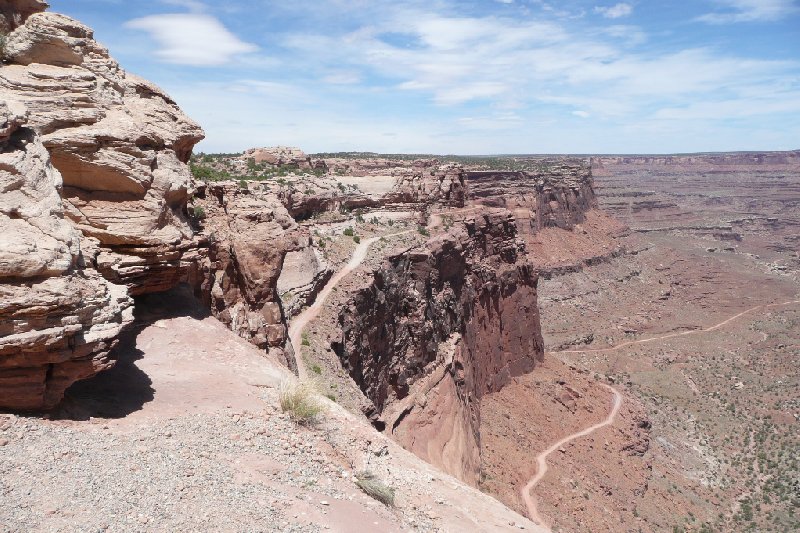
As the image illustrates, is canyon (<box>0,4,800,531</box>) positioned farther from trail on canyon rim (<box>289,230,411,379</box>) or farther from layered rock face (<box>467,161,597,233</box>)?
layered rock face (<box>467,161,597,233</box>)

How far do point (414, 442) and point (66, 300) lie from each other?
18107mm

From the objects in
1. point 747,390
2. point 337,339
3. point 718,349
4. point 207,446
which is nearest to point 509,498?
point 337,339

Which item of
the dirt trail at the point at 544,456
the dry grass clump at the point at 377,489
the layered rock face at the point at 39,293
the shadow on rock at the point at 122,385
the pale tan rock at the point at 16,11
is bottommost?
the dirt trail at the point at 544,456

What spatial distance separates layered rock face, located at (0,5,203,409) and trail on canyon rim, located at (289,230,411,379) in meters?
7.07

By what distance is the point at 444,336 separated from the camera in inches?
1240

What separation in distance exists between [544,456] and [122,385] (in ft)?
82.5

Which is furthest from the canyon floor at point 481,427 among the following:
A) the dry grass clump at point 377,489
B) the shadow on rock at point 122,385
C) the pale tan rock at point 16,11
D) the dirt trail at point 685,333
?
the pale tan rock at point 16,11

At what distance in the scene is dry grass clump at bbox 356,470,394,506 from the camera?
380 inches

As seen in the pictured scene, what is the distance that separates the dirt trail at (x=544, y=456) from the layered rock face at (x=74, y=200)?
20.0 m

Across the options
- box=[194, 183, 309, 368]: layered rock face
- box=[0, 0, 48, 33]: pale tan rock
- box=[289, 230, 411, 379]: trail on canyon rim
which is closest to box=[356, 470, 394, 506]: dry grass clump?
box=[194, 183, 309, 368]: layered rock face

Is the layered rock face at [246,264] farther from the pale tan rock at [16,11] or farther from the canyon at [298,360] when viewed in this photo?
the pale tan rock at [16,11]

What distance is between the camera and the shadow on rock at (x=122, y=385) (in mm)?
9320

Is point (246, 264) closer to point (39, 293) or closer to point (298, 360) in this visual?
point (298, 360)

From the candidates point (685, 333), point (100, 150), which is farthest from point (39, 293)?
point (685, 333)
